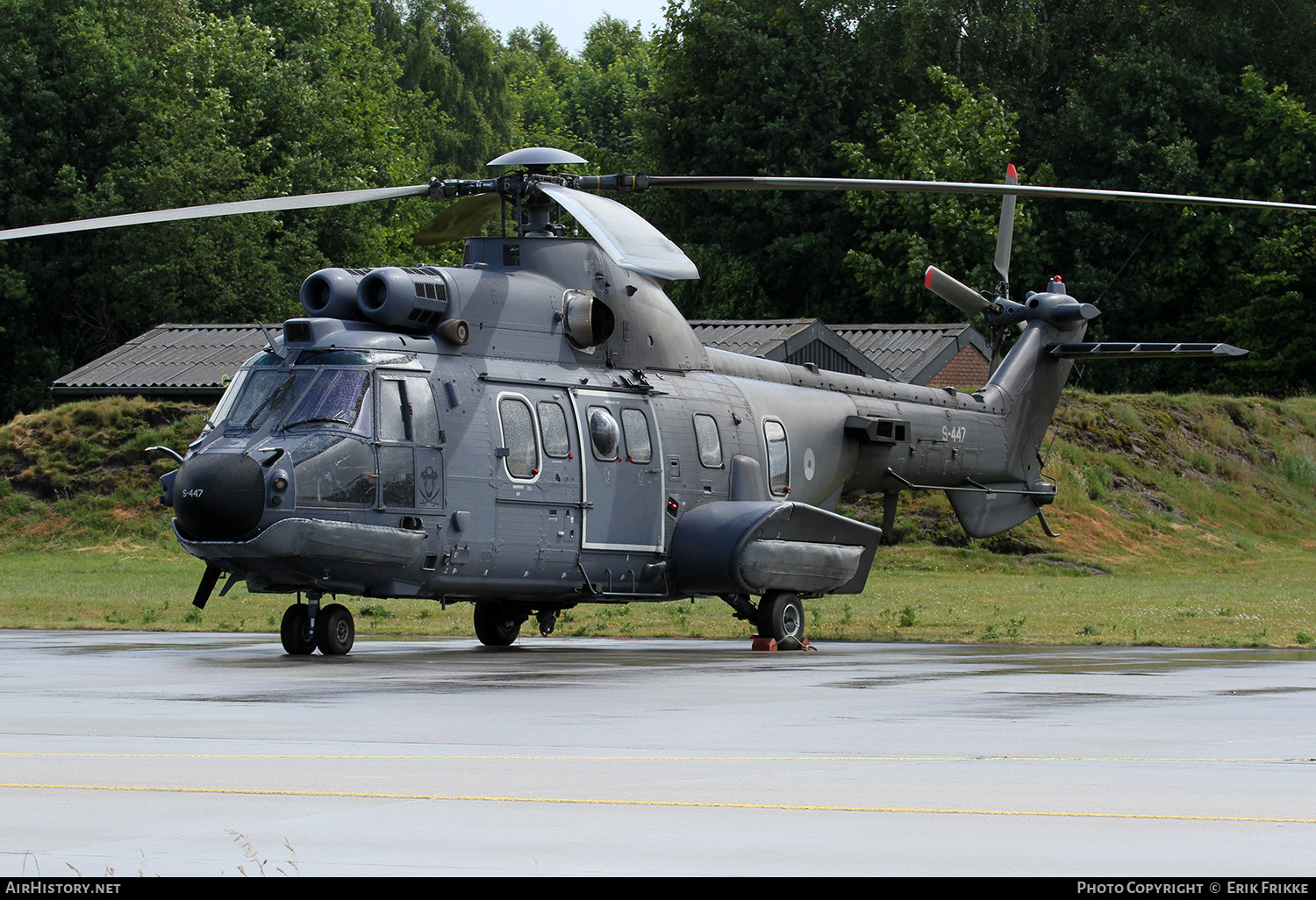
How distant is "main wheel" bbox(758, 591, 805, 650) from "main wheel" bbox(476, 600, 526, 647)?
2826mm

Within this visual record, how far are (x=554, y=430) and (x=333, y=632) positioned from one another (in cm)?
304

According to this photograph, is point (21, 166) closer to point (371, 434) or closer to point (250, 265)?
point (250, 265)

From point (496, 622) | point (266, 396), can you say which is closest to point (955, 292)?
point (496, 622)

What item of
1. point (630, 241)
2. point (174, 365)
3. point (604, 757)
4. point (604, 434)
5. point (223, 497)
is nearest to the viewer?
point (604, 757)

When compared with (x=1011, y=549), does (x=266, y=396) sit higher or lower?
higher

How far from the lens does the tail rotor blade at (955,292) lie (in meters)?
21.4

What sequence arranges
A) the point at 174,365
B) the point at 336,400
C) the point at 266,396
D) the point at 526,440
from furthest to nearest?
the point at 174,365 → the point at 526,440 → the point at 266,396 → the point at 336,400

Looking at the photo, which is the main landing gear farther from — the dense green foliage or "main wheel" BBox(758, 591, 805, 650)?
the dense green foliage

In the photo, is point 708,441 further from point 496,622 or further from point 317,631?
point 317,631

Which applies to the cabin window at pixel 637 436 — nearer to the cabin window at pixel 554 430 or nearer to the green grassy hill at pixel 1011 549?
the cabin window at pixel 554 430

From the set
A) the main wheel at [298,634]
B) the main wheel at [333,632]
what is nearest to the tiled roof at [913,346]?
the main wheel at [333,632]

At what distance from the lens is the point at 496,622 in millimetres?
18562

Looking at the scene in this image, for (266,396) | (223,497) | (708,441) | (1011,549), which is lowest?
(1011,549)

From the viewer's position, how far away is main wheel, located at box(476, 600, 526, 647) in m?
18.5
